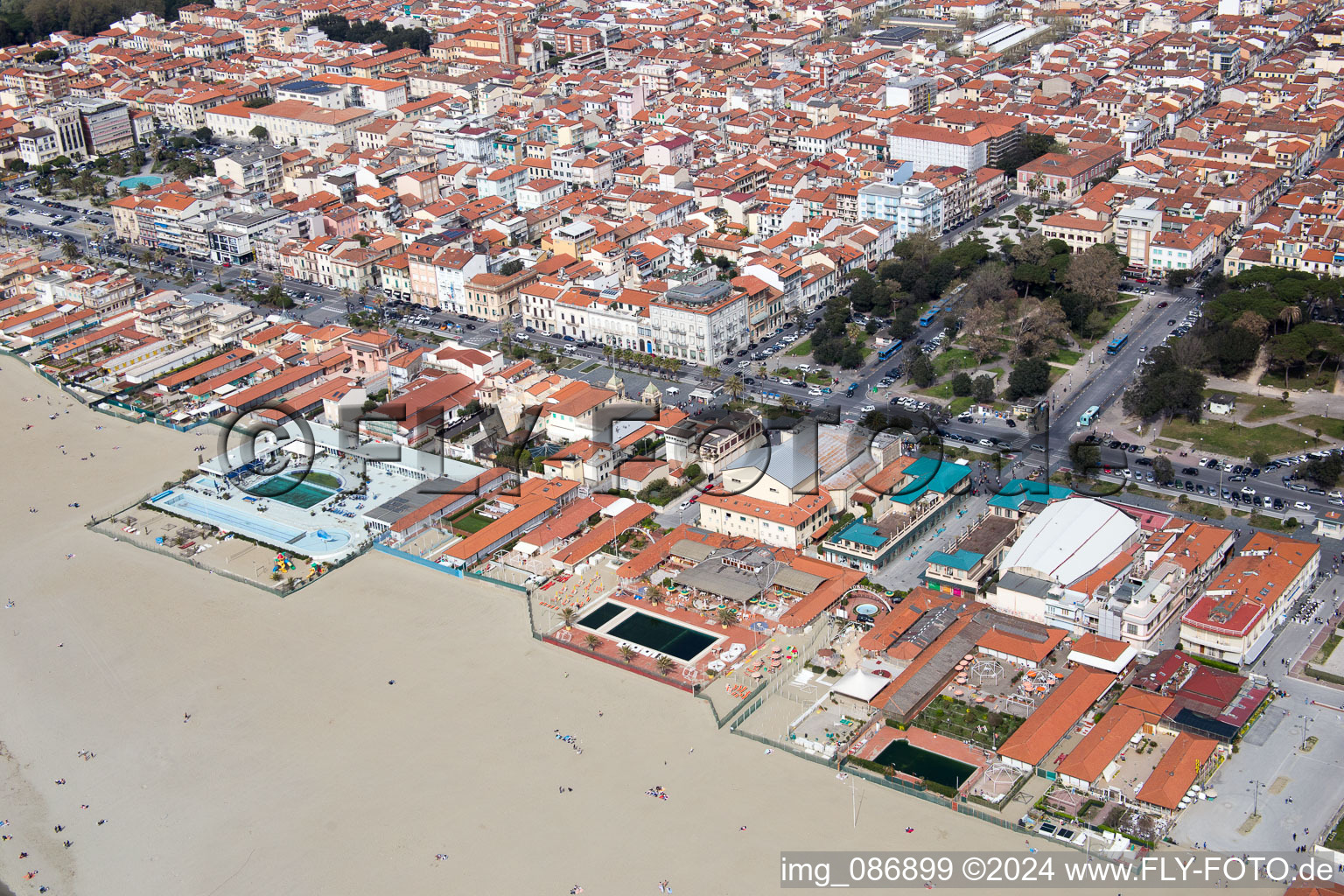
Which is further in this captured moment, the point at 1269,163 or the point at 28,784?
the point at 1269,163

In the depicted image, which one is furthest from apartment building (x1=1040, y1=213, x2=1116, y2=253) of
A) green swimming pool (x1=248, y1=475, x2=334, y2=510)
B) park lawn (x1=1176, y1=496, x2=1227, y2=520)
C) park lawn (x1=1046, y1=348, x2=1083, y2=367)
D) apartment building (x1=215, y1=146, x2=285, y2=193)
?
apartment building (x1=215, y1=146, x2=285, y2=193)

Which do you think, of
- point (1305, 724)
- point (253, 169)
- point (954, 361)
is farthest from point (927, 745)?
point (253, 169)

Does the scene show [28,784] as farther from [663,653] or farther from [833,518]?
[833,518]

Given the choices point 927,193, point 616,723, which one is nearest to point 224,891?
point 616,723

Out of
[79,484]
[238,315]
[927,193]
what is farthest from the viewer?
[927,193]

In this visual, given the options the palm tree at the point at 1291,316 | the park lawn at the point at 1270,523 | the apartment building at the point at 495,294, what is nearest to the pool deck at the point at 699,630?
the park lawn at the point at 1270,523

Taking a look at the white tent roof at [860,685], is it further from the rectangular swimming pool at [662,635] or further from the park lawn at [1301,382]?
the park lawn at [1301,382]
